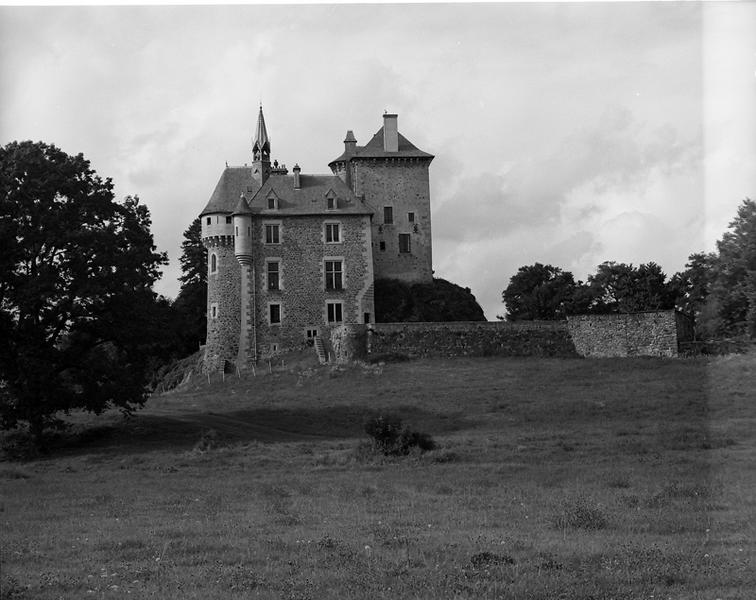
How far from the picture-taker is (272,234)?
219 feet

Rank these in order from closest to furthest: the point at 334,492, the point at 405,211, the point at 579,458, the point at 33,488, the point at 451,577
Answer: the point at 451,577 → the point at 334,492 → the point at 33,488 → the point at 579,458 → the point at 405,211

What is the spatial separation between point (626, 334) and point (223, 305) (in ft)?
84.1

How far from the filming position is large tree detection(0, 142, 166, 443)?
37.0m

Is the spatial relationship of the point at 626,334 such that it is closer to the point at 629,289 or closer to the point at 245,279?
the point at 245,279

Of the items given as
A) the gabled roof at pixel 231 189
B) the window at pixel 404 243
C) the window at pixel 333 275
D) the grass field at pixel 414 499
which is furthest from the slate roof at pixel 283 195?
the grass field at pixel 414 499

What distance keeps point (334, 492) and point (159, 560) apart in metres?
8.80

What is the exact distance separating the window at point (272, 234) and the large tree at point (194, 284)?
528 inches

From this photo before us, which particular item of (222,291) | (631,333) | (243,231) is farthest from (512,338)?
(222,291)

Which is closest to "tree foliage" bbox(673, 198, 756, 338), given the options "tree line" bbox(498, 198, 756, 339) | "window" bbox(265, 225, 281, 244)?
"tree line" bbox(498, 198, 756, 339)

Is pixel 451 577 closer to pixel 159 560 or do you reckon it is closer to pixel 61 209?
pixel 159 560

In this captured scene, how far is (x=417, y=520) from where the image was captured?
62.5 feet

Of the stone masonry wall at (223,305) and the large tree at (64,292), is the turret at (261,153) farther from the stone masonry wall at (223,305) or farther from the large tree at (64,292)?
the large tree at (64,292)

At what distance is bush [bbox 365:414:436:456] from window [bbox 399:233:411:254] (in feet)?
130

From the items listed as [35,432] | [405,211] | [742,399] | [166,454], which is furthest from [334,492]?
[405,211]
